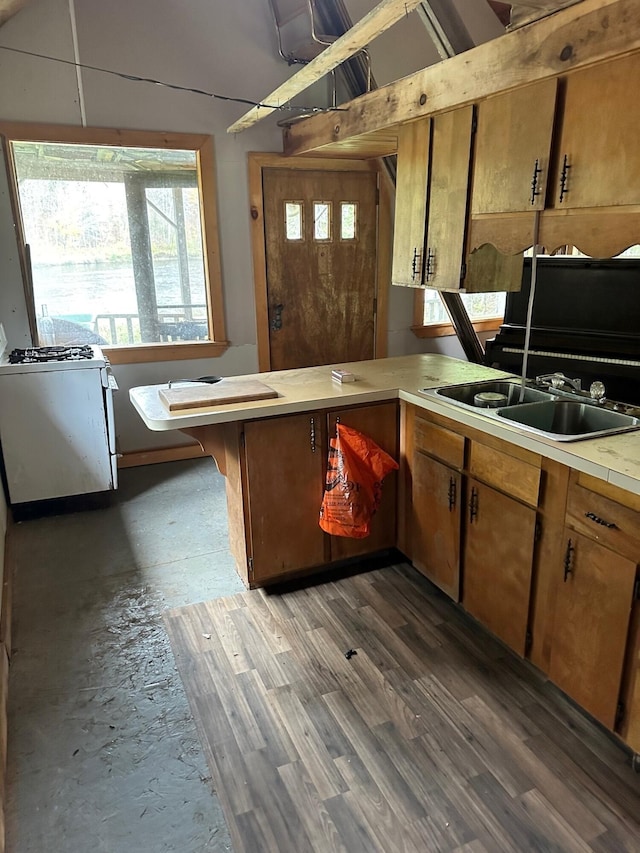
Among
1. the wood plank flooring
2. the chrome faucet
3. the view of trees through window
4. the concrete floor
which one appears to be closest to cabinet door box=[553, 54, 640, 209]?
the chrome faucet

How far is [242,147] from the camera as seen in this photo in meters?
4.09

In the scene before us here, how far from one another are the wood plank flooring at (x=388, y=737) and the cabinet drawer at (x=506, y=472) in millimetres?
684

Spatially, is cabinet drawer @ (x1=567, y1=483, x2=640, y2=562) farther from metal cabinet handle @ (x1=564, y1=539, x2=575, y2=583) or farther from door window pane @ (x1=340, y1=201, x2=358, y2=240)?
door window pane @ (x1=340, y1=201, x2=358, y2=240)

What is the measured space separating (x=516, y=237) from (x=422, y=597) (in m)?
1.56

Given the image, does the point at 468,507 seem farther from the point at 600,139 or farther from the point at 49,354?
the point at 49,354

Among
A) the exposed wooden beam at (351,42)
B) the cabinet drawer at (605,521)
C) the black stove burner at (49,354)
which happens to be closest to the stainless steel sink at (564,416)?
the cabinet drawer at (605,521)

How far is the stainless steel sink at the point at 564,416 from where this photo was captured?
2146 mm

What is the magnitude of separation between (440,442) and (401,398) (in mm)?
326

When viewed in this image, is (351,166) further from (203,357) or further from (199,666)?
(199,666)

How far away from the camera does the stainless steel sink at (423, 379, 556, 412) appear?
7.97ft

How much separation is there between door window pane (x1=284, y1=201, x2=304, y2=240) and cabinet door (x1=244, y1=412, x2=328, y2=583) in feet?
7.66

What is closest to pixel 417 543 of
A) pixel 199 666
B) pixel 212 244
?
pixel 199 666

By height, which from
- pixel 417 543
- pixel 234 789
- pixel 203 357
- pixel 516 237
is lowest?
pixel 234 789

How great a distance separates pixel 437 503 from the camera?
97.6 inches
